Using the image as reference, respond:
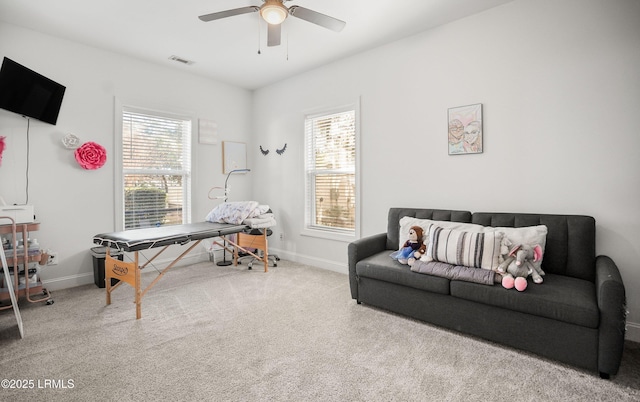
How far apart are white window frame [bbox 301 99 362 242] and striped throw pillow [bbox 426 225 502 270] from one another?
4.64ft

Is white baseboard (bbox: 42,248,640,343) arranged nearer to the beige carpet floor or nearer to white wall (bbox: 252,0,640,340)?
white wall (bbox: 252,0,640,340)

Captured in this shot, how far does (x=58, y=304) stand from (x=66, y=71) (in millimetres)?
2432

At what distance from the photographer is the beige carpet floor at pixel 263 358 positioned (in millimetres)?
1724

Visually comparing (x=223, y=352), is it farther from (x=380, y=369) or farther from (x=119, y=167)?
(x=119, y=167)

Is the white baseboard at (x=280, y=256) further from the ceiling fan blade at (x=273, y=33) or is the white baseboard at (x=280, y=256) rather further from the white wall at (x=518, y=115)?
the ceiling fan blade at (x=273, y=33)

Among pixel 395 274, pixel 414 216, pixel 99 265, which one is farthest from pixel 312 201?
pixel 99 265

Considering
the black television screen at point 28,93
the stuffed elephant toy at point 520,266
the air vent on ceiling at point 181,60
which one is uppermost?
the air vent on ceiling at point 181,60

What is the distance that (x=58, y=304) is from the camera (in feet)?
9.84

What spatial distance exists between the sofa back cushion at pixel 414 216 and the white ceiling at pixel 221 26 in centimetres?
184

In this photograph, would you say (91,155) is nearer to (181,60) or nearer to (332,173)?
(181,60)

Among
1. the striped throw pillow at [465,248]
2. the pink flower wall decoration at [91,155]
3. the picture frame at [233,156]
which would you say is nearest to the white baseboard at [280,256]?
the striped throw pillow at [465,248]

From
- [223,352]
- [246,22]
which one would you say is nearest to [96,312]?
[223,352]

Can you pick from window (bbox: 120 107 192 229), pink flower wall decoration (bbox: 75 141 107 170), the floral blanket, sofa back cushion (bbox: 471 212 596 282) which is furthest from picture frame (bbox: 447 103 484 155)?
pink flower wall decoration (bbox: 75 141 107 170)

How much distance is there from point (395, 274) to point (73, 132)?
3.71 metres
